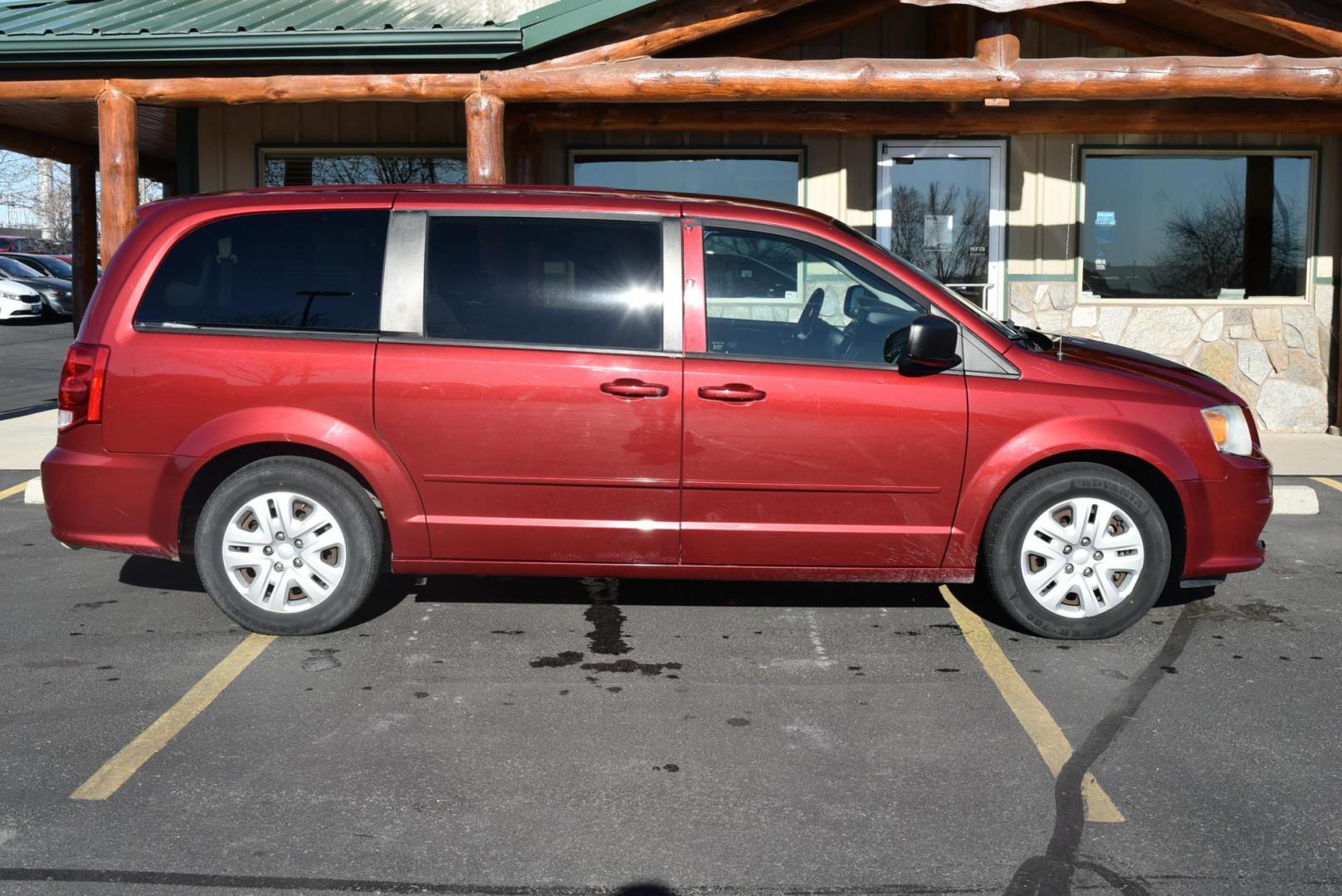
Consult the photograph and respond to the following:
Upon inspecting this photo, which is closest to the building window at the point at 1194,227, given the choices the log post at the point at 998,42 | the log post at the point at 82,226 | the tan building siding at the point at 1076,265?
the tan building siding at the point at 1076,265

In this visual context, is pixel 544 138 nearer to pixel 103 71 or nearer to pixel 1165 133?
pixel 103 71

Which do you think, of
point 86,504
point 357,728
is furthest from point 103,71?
point 357,728

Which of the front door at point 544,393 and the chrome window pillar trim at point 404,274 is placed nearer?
the front door at point 544,393

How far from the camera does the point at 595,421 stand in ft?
18.3

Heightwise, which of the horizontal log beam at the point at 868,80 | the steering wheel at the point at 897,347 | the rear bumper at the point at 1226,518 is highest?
the horizontal log beam at the point at 868,80

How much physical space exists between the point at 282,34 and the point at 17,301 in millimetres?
22118

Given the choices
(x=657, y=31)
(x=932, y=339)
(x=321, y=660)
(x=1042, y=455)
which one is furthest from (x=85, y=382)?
(x=657, y=31)

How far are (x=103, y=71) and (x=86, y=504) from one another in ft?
18.1

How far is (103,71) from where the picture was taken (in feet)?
33.1

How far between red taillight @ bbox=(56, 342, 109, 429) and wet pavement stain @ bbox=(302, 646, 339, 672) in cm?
136

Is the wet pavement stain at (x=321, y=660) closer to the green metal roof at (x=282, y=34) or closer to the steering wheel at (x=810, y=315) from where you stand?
the steering wheel at (x=810, y=315)

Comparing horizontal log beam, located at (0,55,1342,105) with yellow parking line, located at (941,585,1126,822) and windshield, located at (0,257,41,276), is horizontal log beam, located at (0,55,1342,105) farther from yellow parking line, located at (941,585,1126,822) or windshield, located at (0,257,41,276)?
windshield, located at (0,257,41,276)

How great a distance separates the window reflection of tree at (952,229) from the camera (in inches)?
488

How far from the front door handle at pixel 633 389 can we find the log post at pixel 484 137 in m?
4.42
